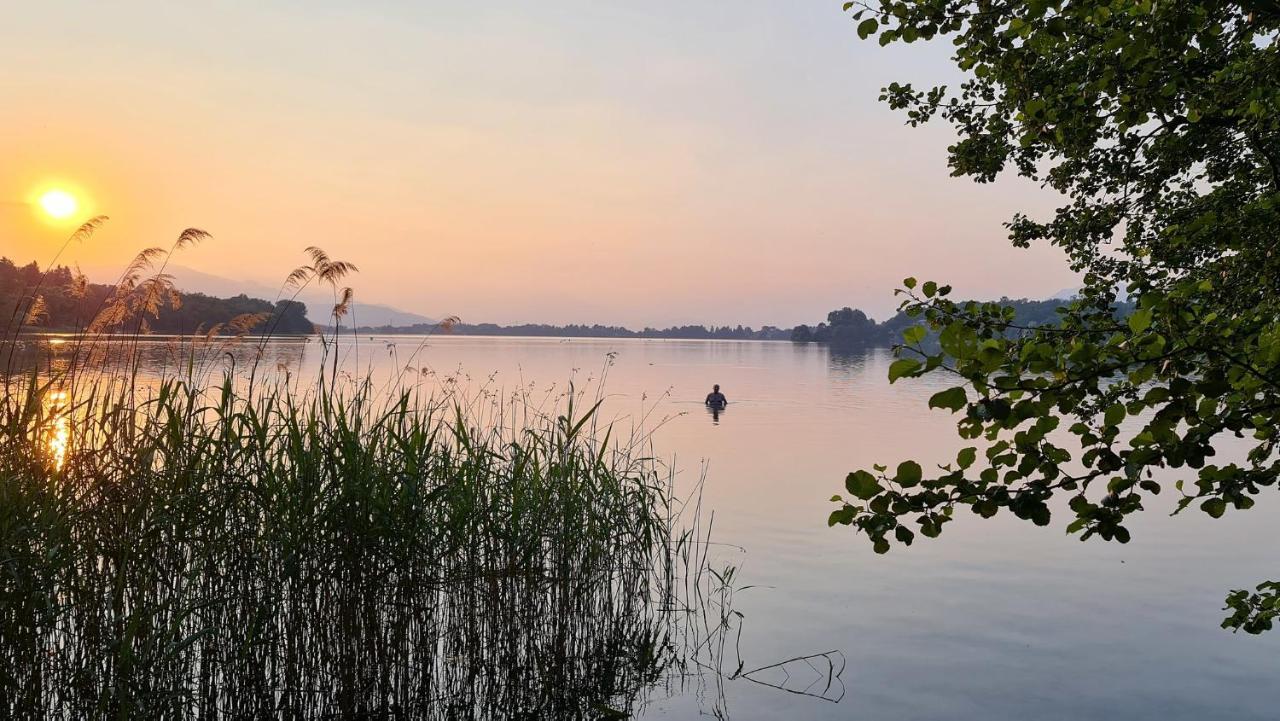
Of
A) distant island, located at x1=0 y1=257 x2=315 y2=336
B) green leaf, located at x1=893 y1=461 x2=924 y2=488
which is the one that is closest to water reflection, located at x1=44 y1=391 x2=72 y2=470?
distant island, located at x1=0 y1=257 x2=315 y2=336

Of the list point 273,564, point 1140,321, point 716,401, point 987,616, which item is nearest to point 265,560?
point 273,564

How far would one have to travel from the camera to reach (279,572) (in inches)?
271

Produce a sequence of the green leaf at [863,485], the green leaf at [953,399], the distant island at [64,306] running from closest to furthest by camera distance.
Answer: the green leaf at [953,399] < the green leaf at [863,485] < the distant island at [64,306]

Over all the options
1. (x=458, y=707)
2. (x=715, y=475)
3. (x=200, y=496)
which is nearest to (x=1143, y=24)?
(x=200, y=496)

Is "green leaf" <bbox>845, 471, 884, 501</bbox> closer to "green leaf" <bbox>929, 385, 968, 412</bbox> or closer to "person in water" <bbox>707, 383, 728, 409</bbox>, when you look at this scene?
"green leaf" <bbox>929, 385, 968, 412</bbox>

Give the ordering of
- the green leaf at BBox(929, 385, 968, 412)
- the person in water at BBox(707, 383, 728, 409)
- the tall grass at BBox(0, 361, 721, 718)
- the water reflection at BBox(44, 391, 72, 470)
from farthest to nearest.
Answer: the person in water at BBox(707, 383, 728, 409) < the water reflection at BBox(44, 391, 72, 470) < the tall grass at BBox(0, 361, 721, 718) < the green leaf at BBox(929, 385, 968, 412)

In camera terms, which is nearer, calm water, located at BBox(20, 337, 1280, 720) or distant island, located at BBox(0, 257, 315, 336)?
distant island, located at BBox(0, 257, 315, 336)

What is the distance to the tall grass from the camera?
5.94 meters

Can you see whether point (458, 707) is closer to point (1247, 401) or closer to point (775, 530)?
point (1247, 401)

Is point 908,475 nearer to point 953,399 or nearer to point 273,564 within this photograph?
point 953,399

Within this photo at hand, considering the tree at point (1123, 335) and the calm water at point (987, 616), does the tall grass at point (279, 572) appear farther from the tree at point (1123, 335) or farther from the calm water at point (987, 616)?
the tree at point (1123, 335)

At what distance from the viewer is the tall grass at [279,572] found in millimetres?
5938

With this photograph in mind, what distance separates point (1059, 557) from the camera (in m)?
15.8

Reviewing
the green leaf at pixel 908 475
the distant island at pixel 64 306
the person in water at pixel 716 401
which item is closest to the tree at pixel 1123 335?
the green leaf at pixel 908 475
